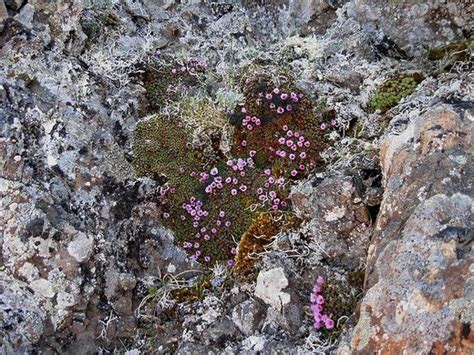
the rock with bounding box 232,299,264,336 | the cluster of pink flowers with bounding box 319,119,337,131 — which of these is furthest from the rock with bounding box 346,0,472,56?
the rock with bounding box 232,299,264,336

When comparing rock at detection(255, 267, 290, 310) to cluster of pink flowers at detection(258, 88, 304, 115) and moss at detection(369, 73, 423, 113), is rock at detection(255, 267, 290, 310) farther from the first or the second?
moss at detection(369, 73, 423, 113)

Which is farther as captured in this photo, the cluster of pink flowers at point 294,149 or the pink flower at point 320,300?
the cluster of pink flowers at point 294,149

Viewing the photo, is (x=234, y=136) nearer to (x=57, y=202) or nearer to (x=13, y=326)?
(x=57, y=202)

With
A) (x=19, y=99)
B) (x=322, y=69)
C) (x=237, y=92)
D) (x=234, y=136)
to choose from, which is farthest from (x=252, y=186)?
(x=19, y=99)

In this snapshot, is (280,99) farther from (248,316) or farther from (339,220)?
(248,316)

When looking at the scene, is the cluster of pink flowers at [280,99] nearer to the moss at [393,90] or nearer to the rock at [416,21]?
the moss at [393,90]

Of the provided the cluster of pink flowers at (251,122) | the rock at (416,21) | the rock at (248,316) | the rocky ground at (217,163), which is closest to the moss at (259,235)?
the rocky ground at (217,163)
